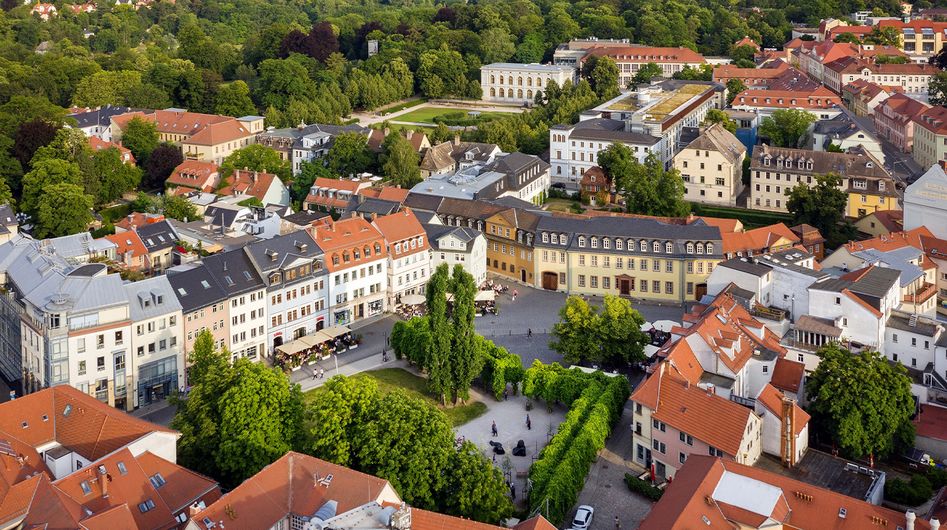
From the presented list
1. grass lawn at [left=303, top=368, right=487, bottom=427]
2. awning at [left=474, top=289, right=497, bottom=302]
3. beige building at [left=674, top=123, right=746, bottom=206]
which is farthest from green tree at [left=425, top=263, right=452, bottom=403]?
beige building at [left=674, top=123, right=746, bottom=206]

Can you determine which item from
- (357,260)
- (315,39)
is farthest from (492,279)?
(315,39)

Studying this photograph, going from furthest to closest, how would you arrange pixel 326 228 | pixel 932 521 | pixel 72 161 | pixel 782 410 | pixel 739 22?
pixel 739 22
pixel 72 161
pixel 326 228
pixel 782 410
pixel 932 521

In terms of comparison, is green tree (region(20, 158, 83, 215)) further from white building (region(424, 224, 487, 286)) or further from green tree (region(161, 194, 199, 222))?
white building (region(424, 224, 487, 286))

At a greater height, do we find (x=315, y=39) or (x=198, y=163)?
(x=315, y=39)

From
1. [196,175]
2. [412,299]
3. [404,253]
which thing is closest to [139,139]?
[196,175]

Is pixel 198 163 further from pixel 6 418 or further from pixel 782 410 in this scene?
pixel 782 410
